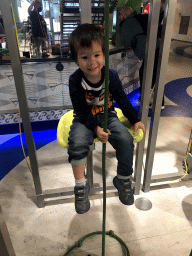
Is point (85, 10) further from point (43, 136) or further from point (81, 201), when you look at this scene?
point (43, 136)

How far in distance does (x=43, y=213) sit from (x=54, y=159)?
56cm

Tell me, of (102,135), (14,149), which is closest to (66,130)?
(102,135)

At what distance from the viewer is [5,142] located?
2.07 metres

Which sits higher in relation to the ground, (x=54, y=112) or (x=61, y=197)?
(x=54, y=112)

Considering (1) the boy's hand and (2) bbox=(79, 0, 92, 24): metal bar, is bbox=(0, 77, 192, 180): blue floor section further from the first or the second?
(2) bbox=(79, 0, 92, 24): metal bar

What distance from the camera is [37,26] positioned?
2754 millimetres

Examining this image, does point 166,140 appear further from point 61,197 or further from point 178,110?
point 61,197

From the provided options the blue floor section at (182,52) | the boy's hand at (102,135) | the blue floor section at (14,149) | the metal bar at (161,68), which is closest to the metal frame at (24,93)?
the metal bar at (161,68)

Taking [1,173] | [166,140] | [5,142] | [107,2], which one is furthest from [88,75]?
[5,142]

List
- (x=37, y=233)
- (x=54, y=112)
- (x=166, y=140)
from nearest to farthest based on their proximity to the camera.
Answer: (x=37, y=233)
(x=166, y=140)
(x=54, y=112)

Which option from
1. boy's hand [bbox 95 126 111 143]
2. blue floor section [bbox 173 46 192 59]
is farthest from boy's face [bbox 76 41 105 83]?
blue floor section [bbox 173 46 192 59]

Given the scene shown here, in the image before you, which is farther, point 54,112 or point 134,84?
point 134,84

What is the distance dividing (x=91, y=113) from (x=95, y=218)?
0.69m

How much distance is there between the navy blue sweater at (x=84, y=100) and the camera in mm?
946
